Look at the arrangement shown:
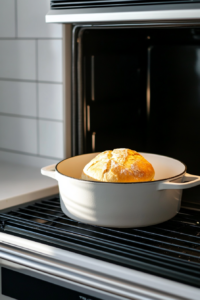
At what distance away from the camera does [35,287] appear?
773 mm

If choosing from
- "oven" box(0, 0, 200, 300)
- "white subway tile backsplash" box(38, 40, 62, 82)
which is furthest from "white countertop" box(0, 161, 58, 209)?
"white subway tile backsplash" box(38, 40, 62, 82)

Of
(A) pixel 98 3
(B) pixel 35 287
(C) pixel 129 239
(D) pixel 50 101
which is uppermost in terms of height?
(A) pixel 98 3

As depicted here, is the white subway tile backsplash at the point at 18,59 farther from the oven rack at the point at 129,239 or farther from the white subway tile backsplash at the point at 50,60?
the oven rack at the point at 129,239

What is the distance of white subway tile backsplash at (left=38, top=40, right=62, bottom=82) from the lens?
1137mm

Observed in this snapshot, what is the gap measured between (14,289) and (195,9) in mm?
687

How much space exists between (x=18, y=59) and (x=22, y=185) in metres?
0.44

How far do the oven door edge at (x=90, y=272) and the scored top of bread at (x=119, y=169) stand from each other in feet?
0.58

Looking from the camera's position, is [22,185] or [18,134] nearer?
[22,185]

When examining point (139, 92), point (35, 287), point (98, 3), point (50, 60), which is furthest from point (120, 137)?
point (35, 287)

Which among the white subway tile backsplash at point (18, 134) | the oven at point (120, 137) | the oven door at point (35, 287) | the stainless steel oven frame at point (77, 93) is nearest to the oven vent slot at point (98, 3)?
the oven at point (120, 137)

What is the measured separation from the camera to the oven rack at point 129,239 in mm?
645

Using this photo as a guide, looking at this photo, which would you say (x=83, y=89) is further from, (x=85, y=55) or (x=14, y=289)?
(x=14, y=289)

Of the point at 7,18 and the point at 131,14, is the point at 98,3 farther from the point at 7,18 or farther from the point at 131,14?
the point at 7,18

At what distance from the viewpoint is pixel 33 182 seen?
109 centimetres
